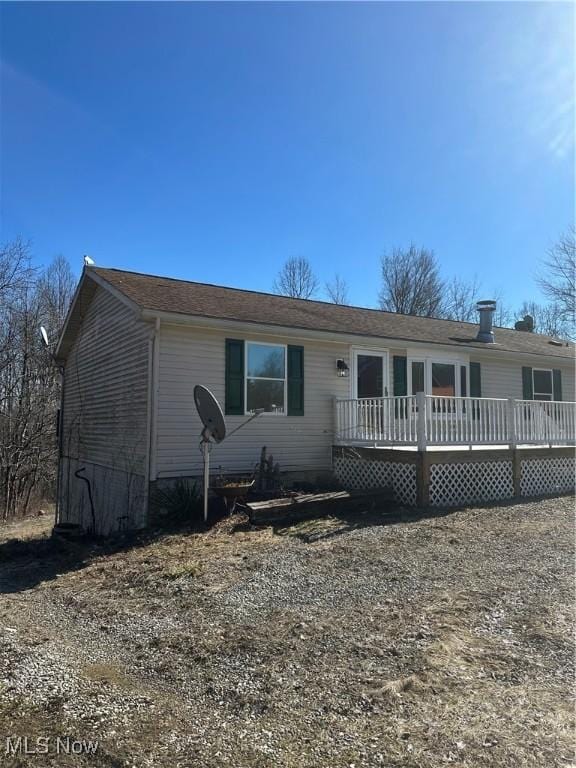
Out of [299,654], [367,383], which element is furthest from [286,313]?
[299,654]

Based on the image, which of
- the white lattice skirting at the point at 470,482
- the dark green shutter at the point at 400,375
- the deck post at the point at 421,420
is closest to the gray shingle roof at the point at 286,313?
the dark green shutter at the point at 400,375

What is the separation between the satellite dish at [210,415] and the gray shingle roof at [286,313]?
62.5 inches

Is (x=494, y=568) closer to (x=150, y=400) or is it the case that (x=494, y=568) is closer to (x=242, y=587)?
(x=242, y=587)

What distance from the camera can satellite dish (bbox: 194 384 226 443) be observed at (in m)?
8.09

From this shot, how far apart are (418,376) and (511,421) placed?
263 cm

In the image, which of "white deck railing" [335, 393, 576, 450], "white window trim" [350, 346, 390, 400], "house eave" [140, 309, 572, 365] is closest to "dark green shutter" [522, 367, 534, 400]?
"house eave" [140, 309, 572, 365]

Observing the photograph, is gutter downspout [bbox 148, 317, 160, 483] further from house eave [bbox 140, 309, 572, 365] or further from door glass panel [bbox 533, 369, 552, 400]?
door glass panel [bbox 533, 369, 552, 400]

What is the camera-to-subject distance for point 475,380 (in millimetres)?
13258

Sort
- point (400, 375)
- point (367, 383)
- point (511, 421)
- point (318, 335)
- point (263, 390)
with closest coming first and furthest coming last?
point (263, 390) < point (511, 421) < point (318, 335) < point (367, 383) < point (400, 375)

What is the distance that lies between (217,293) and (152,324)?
3376 mm

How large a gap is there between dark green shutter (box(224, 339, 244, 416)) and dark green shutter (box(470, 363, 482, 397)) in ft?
20.7

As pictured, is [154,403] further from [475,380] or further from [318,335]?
[475,380]

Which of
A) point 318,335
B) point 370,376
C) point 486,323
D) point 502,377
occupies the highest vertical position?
point 486,323

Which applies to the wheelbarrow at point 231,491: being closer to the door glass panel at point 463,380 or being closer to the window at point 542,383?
the door glass panel at point 463,380
